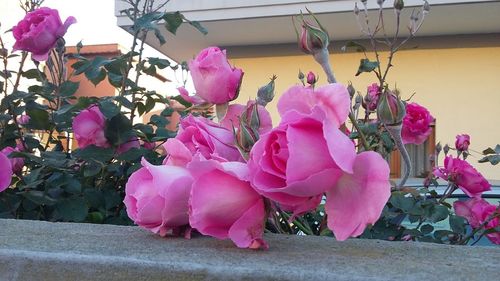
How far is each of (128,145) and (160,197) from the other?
0.74m

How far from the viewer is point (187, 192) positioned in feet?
2.66

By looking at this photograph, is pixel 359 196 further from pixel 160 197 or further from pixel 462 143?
pixel 462 143

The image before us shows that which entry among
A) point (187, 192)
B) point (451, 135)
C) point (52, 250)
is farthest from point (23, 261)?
point (451, 135)

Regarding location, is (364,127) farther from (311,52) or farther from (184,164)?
(184,164)

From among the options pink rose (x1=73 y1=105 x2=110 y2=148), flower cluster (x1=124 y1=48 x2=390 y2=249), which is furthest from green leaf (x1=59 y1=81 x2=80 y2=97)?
flower cluster (x1=124 y1=48 x2=390 y2=249)

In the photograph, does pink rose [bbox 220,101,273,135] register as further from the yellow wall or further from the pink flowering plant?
the yellow wall

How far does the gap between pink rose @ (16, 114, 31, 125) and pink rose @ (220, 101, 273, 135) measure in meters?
0.91

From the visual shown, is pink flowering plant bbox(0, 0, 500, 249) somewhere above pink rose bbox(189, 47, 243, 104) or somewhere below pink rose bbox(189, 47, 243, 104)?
below

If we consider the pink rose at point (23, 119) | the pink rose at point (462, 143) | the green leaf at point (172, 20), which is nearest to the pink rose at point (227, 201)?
the green leaf at point (172, 20)

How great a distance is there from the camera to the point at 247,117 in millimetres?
853

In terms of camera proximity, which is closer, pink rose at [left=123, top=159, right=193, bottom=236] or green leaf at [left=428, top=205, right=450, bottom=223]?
pink rose at [left=123, top=159, right=193, bottom=236]

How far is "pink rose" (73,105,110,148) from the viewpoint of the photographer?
146cm

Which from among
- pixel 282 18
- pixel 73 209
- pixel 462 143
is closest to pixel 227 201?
pixel 73 209

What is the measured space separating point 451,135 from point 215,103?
280 inches
